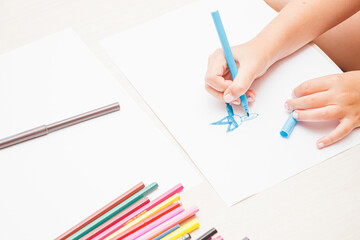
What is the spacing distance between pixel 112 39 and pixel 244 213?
0.40m

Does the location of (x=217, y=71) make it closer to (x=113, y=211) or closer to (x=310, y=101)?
(x=310, y=101)

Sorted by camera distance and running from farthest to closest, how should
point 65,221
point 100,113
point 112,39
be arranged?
point 112,39 → point 100,113 → point 65,221

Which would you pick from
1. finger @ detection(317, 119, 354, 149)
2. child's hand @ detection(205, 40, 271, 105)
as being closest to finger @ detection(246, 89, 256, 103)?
child's hand @ detection(205, 40, 271, 105)

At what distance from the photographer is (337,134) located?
54 centimetres

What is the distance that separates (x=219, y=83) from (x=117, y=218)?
256 mm

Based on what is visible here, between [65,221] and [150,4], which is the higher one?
[150,4]

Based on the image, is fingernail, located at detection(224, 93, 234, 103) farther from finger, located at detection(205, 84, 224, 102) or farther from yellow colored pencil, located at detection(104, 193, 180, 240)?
yellow colored pencil, located at detection(104, 193, 180, 240)

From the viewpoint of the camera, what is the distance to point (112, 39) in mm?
691

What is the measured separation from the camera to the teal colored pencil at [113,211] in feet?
1.47

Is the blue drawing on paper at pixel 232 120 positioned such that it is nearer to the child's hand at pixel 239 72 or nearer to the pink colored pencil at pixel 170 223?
the child's hand at pixel 239 72

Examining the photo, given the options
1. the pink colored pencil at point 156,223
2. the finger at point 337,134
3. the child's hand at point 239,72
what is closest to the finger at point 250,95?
the child's hand at point 239,72

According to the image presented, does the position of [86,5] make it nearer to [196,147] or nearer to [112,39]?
[112,39]

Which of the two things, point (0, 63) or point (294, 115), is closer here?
point (294, 115)

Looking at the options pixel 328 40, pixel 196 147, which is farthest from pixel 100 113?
pixel 328 40
